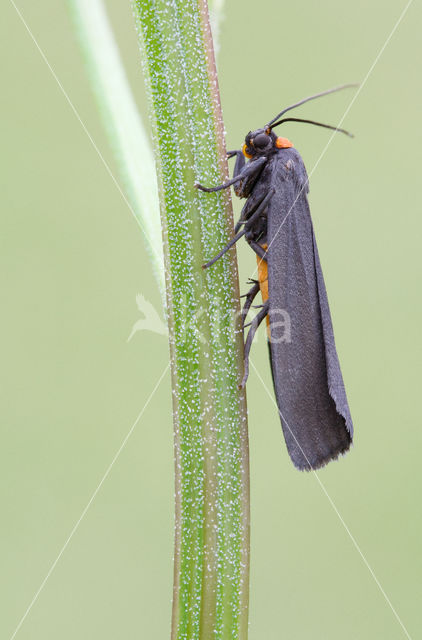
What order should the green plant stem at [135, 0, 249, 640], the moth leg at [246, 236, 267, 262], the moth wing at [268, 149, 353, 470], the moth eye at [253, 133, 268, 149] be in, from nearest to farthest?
the green plant stem at [135, 0, 249, 640] → the moth wing at [268, 149, 353, 470] → the moth leg at [246, 236, 267, 262] → the moth eye at [253, 133, 268, 149]

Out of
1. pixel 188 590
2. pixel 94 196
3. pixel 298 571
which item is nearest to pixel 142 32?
pixel 188 590

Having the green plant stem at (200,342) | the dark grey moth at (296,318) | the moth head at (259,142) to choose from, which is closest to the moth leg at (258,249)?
the dark grey moth at (296,318)

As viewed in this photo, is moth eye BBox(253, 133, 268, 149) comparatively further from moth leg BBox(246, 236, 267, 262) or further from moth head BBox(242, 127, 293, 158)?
moth leg BBox(246, 236, 267, 262)

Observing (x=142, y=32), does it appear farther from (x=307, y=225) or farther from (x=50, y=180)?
(x=50, y=180)

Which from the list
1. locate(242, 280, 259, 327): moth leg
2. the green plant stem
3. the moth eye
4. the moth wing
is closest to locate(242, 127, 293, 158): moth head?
the moth eye

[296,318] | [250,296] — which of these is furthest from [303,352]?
[250,296]

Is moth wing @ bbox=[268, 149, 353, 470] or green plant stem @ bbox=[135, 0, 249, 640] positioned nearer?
green plant stem @ bbox=[135, 0, 249, 640]
